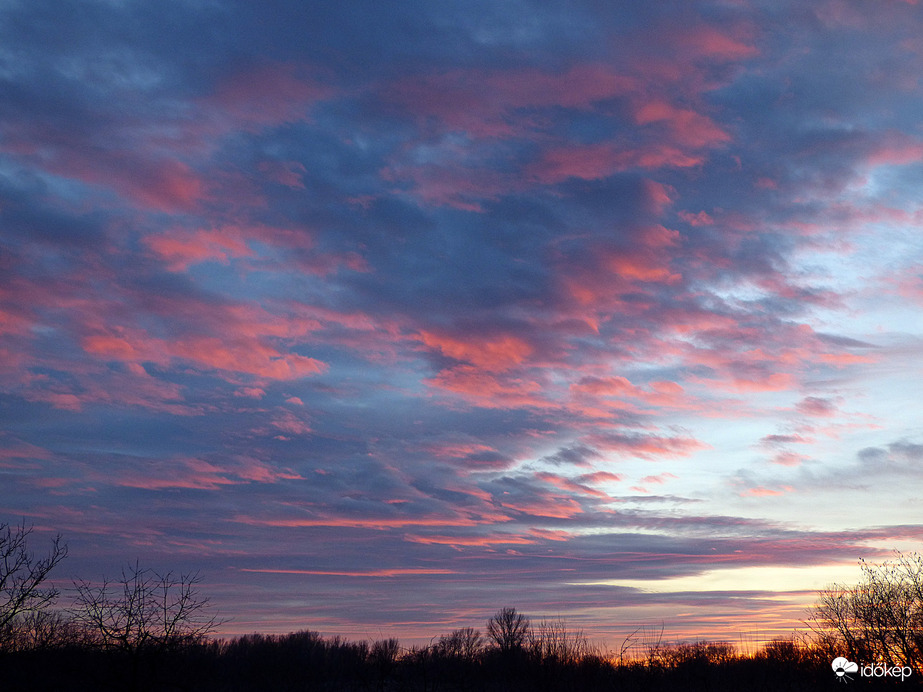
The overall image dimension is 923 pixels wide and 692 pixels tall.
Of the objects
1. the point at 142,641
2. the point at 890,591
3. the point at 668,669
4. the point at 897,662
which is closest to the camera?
the point at 142,641

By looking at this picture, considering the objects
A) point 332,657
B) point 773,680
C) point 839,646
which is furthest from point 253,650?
point 839,646

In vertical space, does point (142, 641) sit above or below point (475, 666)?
above

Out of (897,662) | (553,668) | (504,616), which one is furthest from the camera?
(504,616)

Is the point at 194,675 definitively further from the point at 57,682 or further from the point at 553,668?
the point at 553,668

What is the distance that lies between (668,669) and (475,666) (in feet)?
53.2

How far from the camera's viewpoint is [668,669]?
43.8 m

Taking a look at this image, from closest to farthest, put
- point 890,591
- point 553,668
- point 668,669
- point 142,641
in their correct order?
point 142,641, point 890,591, point 668,669, point 553,668

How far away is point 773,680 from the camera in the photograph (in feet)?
144

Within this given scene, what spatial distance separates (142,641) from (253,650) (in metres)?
33.4

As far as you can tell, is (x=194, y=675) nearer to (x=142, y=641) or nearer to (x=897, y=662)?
(x=142, y=641)

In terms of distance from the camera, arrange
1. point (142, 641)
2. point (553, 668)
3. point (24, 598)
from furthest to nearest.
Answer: point (553, 668)
point (24, 598)
point (142, 641)

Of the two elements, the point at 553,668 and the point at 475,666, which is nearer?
A: the point at 553,668

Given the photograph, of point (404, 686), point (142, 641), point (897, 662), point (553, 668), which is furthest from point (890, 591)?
point (142, 641)

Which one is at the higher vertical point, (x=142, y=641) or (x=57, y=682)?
(x=142, y=641)
